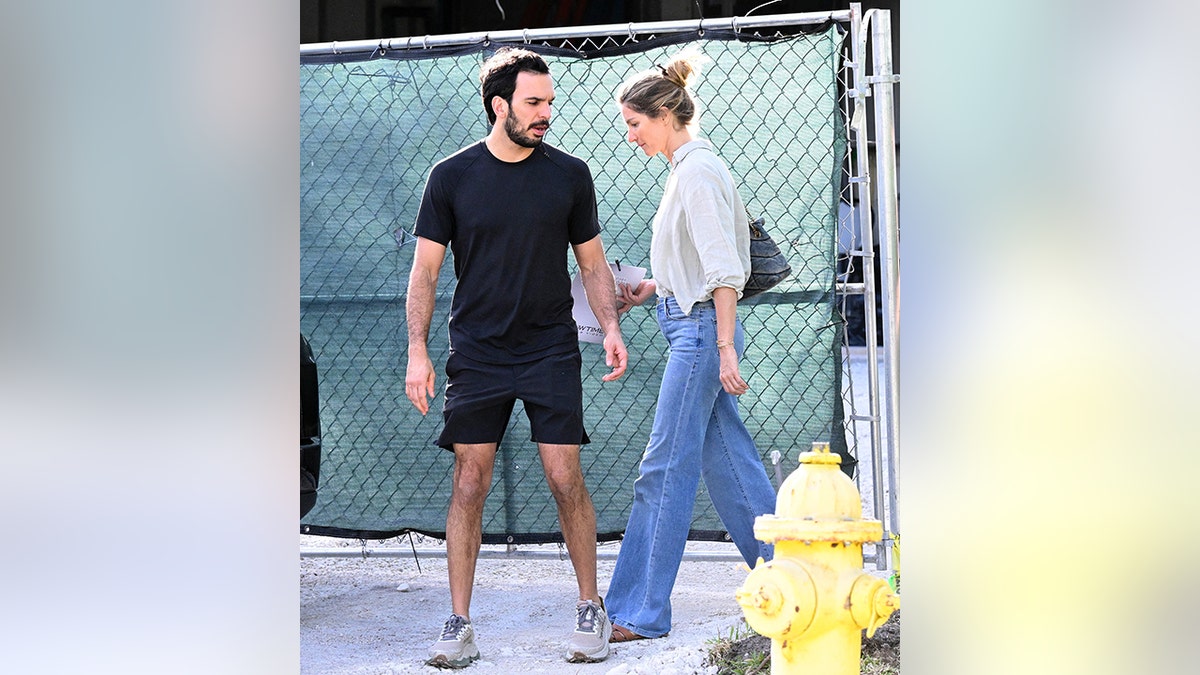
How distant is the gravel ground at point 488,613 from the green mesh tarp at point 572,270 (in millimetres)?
337

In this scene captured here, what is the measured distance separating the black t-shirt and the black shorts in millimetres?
53

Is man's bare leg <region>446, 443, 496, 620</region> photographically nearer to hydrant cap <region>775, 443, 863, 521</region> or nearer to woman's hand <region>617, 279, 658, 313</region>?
woman's hand <region>617, 279, 658, 313</region>

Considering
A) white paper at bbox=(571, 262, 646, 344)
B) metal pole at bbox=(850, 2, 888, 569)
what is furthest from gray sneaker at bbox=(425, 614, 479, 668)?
metal pole at bbox=(850, 2, 888, 569)

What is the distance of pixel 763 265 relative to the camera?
5199mm

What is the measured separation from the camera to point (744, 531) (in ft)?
16.9

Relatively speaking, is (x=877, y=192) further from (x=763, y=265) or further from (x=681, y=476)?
(x=681, y=476)

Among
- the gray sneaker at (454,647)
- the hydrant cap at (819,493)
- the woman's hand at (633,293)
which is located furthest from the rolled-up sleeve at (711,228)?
the hydrant cap at (819,493)

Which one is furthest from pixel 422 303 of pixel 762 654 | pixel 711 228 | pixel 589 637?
pixel 762 654

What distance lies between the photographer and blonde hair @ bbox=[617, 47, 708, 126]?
201 inches

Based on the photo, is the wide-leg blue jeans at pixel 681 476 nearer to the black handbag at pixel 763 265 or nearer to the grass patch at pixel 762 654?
the black handbag at pixel 763 265
